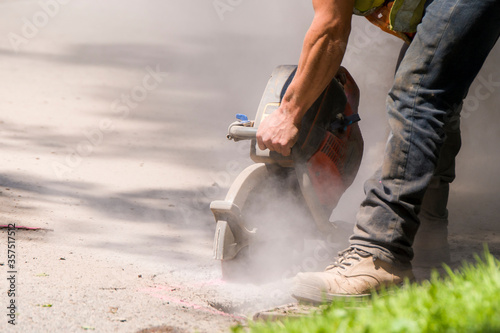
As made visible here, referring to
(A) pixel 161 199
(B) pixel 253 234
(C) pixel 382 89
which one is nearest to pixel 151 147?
(A) pixel 161 199

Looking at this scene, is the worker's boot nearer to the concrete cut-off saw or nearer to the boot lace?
the concrete cut-off saw

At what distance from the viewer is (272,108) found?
3051 millimetres

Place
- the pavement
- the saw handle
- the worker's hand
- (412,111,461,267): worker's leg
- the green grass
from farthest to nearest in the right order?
(412,111,461,267): worker's leg, the saw handle, the worker's hand, the pavement, the green grass

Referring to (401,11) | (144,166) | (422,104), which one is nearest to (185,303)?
(422,104)

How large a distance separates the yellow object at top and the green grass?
1080mm

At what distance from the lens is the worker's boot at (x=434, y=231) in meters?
3.27

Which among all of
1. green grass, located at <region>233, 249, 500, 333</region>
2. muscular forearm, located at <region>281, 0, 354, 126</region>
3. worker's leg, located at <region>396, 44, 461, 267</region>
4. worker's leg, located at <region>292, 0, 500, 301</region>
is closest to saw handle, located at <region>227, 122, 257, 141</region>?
muscular forearm, located at <region>281, 0, 354, 126</region>

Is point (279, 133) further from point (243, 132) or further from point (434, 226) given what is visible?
point (434, 226)

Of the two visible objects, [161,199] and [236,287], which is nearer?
[236,287]

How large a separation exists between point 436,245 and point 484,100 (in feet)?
5.26

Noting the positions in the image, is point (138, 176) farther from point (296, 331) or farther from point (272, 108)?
point (296, 331)

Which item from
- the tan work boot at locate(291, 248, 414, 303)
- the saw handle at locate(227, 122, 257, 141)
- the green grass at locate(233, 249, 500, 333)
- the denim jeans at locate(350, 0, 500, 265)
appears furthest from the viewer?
the saw handle at locate(227, 122, 257, 141)

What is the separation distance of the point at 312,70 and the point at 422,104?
480mm

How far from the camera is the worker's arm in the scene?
2.67 m
